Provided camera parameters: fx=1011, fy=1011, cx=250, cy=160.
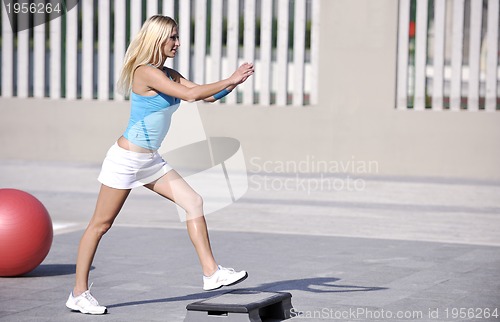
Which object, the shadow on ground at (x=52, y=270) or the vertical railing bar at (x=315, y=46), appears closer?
the shadow on ground at (x=52, y=270)

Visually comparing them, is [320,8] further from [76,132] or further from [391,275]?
[391,275]

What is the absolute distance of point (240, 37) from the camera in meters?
16.6

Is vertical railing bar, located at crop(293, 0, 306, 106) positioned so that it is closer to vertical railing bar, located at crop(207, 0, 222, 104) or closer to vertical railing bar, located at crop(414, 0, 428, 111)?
vertical railing bar, located at crop(207, 0, 222, 104)

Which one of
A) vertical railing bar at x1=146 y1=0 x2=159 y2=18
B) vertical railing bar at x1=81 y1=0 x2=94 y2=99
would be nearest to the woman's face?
vertical railing bar at x1=146 y1=0 x2=159 y2=18

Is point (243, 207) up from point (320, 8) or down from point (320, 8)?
down

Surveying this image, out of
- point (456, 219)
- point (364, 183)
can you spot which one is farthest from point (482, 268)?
point (364, 183)

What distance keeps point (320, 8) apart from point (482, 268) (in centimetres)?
725

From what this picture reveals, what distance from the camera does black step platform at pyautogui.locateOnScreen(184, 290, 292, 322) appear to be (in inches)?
242

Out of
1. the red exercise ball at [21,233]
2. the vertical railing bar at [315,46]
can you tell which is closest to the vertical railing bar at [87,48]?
the vertical railing bar at [315,46]

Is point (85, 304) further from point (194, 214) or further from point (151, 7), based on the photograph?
point (151, 7)

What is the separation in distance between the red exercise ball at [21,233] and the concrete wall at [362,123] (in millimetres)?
7645

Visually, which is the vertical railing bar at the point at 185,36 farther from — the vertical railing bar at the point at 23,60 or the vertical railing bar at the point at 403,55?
the vertical railing bar at the point at 403,55

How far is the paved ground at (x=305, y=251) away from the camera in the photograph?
6.93 m

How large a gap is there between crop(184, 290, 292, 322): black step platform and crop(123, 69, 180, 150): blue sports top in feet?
3.56
